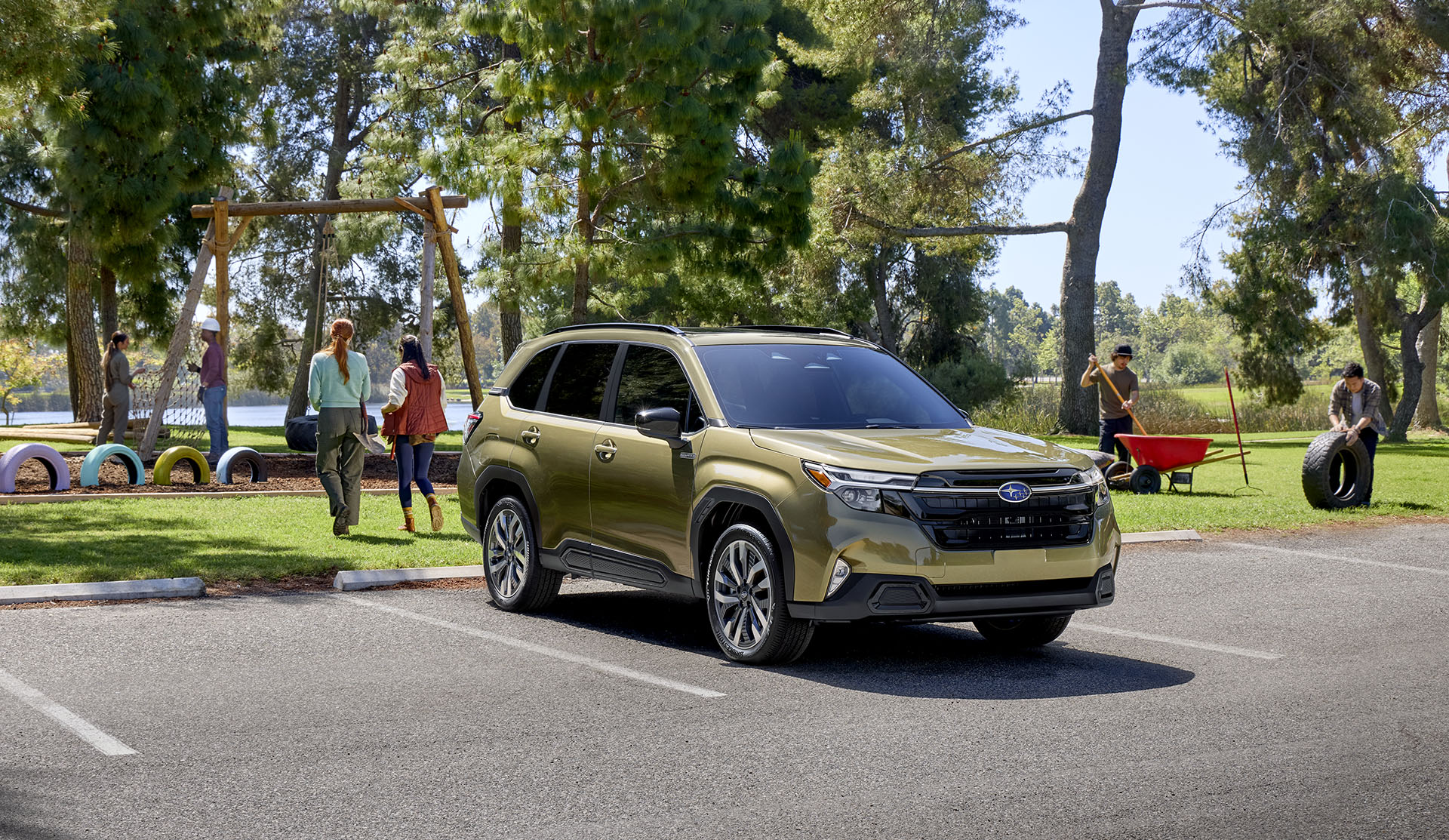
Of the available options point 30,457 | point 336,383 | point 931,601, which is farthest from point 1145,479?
point 30,457

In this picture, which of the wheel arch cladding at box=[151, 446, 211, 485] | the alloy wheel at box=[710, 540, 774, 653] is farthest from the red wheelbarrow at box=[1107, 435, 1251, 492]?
the wheel arch cladding at box=[151, 446, 211, 485]

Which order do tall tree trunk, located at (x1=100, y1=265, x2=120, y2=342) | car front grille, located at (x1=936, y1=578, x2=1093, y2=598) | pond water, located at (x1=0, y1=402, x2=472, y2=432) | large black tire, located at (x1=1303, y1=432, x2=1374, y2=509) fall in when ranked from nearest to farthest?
car front grille, located at (x1=936, y1=578, x2=1093, y2=598) < large black tire, located at (x1=1303, y1=432, x2=1374, y2=509) < tall tree trunk, located at (x1=100, y1=265, x2=120, y2=342) < pond water, located at (x1=0, y1=402, x2=472, y2=432)

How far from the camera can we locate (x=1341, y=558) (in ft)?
40.9

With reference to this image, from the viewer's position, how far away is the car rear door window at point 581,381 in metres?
9.16

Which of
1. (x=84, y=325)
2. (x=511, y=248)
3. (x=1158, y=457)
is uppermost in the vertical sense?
(x=511, y=248)

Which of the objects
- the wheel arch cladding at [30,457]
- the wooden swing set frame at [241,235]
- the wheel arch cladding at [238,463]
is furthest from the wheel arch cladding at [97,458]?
the wooden swing set frame at [241,235]

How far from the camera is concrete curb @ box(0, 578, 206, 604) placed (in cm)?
966

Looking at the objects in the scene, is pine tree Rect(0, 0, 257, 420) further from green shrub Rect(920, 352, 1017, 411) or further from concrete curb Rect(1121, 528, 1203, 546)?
green shrub Rect(920, 352, 1017, 411)

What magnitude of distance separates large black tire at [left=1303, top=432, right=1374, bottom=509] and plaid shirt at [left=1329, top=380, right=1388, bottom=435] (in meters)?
0.28

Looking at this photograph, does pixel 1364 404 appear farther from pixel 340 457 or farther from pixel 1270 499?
pixel 340 457

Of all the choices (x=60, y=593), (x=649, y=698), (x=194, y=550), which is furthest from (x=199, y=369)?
(x=649, y=698)

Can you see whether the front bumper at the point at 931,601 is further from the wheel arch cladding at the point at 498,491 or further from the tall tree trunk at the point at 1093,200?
the tall tree trunk at the point at 1093,200

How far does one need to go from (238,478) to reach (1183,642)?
561 inches

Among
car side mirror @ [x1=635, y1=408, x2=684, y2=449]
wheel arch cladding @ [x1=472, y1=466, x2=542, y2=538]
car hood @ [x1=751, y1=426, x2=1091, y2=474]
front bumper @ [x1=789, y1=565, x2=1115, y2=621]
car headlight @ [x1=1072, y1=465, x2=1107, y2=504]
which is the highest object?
car side mirror @ [x1=635, y1=408, x2=684, y2=449]
